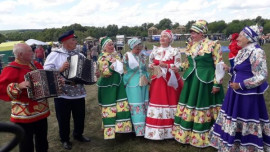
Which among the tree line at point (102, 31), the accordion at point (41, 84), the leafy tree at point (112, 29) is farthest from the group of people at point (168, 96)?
the leafy tree at point (112, 29)

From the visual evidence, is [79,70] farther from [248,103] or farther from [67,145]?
[248,103]

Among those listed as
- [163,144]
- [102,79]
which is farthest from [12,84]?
[163,144]

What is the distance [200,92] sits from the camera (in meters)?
4.23

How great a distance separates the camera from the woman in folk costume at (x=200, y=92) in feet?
13.8

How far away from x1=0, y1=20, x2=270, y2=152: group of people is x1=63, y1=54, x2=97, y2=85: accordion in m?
0.14

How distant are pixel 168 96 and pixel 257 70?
→ 5.82 ft

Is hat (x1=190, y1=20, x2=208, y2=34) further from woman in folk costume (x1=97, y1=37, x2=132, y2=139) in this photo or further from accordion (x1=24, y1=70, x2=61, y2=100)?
accordion (x1=24, y1=70, x2=61, y2=100)

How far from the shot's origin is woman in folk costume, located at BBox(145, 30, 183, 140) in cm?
460

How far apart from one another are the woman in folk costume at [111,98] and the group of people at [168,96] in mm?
19

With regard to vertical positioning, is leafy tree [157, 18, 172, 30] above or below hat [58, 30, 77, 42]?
above

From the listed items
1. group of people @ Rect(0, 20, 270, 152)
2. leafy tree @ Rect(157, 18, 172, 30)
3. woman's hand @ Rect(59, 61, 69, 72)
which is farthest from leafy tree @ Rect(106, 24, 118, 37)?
woman's hand @ Rect(59, 61, 69, 72)

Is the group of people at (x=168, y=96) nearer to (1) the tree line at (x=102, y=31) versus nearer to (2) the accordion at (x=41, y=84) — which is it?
(2) the accordion at (x=41, y=84)

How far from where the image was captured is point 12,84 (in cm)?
314

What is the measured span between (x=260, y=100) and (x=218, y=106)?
84 centimetres
